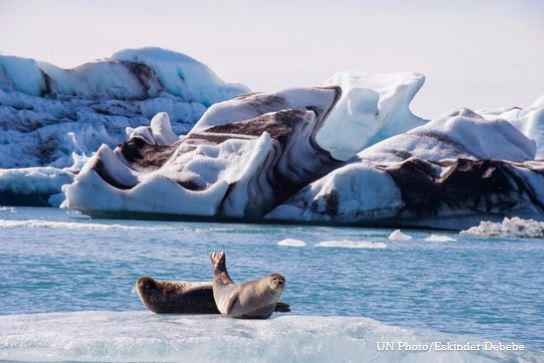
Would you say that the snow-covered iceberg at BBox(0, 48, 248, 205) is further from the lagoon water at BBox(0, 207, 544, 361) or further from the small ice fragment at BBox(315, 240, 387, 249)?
the small ice fragment at BBox(315, 240, 387, 249)

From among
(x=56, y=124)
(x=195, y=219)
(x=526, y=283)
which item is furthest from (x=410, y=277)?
(x=56, y=124)

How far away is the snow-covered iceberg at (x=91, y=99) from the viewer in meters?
48.9

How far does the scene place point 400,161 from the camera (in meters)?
32.2

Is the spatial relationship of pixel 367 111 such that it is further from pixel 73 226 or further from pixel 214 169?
pixel 73 226

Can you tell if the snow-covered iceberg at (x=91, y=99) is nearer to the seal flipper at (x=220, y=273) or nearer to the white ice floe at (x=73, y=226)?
the white ice floe at (x=73, y=226)

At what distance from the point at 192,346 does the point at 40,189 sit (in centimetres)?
3544

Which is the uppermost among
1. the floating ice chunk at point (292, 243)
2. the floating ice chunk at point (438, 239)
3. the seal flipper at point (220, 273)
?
the seal flipper at point (220, 273)

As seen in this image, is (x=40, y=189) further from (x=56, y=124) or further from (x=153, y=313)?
(x=153, y=313)

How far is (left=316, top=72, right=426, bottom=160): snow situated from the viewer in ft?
123

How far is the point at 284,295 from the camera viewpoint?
14.1m

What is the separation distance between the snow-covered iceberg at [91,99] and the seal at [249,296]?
119ft

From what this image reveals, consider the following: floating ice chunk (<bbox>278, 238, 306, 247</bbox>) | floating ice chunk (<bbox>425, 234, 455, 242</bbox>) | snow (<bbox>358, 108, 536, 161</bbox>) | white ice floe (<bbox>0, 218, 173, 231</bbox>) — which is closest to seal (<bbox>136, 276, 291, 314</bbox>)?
floating ice chunk (<bbox>278, 238, 306, 247</bbox>)

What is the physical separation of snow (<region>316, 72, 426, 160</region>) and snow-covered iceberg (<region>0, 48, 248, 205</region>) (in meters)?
12.8

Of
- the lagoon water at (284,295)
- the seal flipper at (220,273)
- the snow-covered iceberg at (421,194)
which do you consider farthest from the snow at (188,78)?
the seal flipper at (220,273)
